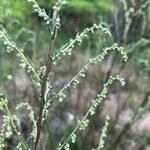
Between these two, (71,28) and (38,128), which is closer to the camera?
(38,128)

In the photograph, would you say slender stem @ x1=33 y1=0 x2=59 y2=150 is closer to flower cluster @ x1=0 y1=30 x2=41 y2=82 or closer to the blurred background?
flower cluster @ x1=0 y1=30 x2=41 y2=82

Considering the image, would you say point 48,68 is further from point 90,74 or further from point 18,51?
point 90,74

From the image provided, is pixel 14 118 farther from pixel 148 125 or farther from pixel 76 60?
pixel 148 125

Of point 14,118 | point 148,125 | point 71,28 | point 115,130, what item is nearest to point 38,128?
point 14,118

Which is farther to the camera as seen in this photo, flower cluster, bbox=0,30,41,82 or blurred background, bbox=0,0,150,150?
blurred background, bbox=0,0,150,150

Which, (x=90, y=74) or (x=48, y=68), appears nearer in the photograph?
(x=48, y=68)

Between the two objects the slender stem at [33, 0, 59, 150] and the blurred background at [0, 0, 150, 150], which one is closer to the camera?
the slender stem at [33, 0, 59, 150]

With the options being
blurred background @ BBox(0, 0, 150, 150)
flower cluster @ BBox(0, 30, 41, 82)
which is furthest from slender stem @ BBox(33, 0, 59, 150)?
blurred background @ BBox(0, 0, 150, 150)

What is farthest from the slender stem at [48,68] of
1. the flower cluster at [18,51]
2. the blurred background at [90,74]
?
the blurred background at [90,74]

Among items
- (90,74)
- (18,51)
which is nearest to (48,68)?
(18,51)
